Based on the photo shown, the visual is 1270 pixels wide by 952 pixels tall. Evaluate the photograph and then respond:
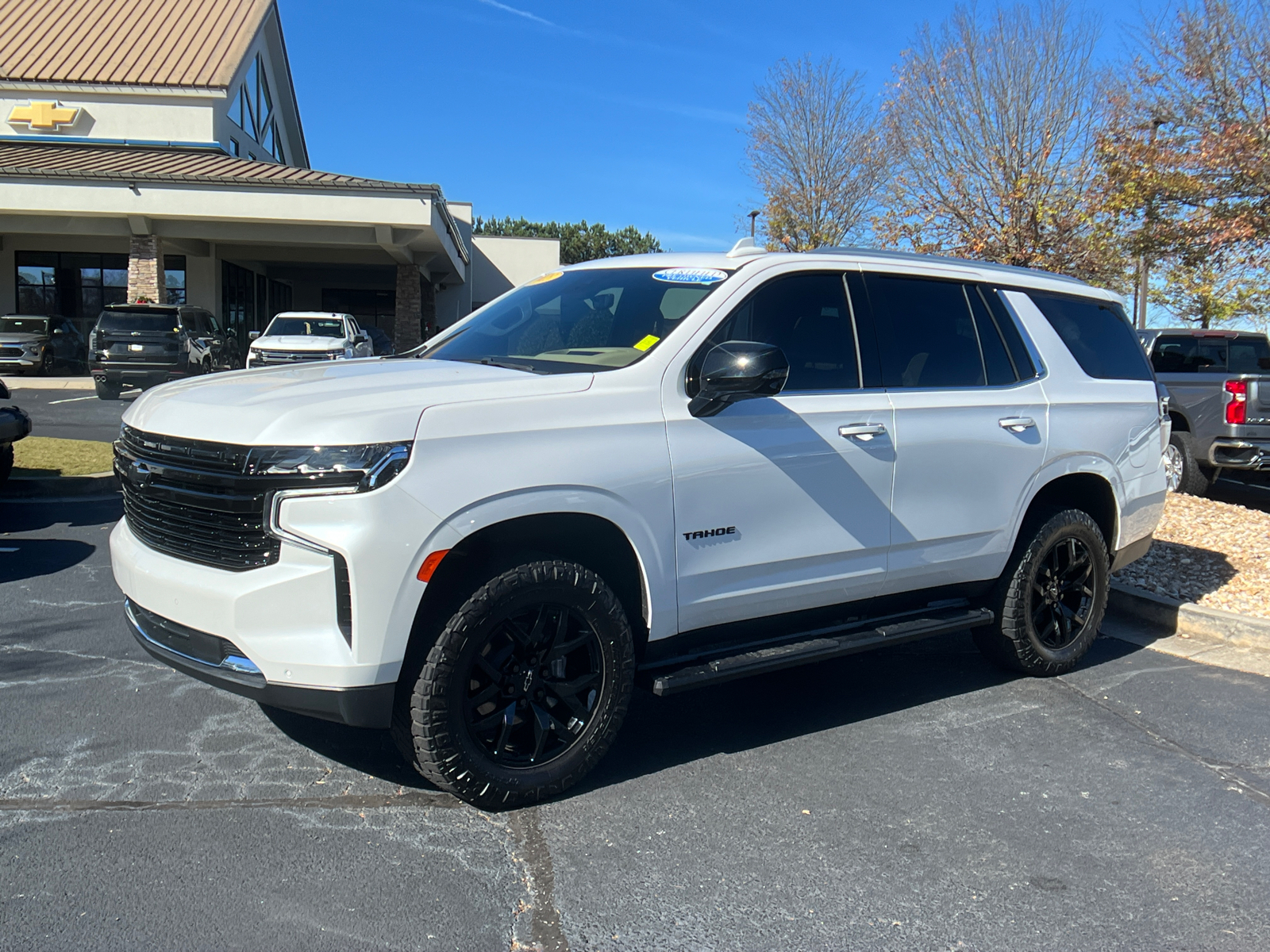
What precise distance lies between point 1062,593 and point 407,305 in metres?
25.9

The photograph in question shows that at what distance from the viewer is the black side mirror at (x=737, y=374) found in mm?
3615

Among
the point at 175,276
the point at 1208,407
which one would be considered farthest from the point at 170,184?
the point at 1208,407

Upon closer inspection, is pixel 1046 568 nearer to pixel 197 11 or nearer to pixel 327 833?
pixel 327 833

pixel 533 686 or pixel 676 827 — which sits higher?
pixel 533 686

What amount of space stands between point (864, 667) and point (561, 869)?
2713 millimetres

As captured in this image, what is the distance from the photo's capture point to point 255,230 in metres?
25.2

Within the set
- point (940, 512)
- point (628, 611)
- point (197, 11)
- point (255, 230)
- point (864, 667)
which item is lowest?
point (864, 667)

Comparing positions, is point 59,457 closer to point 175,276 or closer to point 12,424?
point 12,424

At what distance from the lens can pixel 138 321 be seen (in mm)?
19531

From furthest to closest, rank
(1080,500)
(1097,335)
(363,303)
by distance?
(363,303) → (1097,335) → (1080,500)

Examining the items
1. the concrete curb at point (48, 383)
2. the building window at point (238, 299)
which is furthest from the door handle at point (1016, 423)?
the building window at point (238, 299)

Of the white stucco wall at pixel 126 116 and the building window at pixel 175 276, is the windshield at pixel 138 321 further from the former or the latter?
the white stucco wall at pixel 126 116

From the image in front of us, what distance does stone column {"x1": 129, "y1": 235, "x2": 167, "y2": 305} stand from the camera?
2486 centimetres

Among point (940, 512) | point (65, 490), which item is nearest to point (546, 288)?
point (940, 512)
